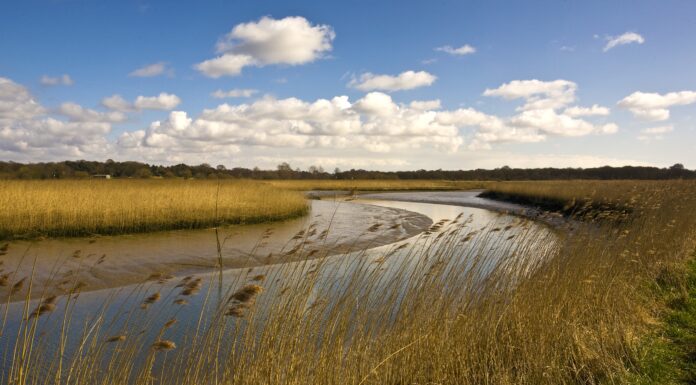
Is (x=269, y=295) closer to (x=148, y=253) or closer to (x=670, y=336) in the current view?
(x=670, y=336)

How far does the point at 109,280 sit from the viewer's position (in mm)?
8641

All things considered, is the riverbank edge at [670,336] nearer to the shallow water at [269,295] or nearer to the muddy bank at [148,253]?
the shallow water at [269,295]

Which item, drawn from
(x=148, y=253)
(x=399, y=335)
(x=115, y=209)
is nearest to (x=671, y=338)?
(x=399, y=335)

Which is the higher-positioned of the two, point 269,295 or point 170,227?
point 269,295

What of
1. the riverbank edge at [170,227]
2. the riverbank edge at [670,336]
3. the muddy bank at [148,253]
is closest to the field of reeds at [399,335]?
the riverbank edge at [670,336]

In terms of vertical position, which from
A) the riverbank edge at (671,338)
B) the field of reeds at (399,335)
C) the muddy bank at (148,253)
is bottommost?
the muddy bank at (148,253)

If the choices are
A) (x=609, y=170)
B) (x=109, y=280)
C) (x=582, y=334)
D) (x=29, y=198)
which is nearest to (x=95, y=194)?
(x=29, y=198)

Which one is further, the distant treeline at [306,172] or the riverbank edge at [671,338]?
the distant treeline at [306,172]

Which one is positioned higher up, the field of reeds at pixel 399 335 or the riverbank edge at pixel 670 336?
the field of reeds at pixel 399 335

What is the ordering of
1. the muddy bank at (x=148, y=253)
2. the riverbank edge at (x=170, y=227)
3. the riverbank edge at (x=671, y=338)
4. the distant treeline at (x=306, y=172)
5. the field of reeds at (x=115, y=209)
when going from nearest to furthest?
1. the riverbank edge at (x=671, y=338)
2. the muddy bank at (x=148, y=253)
3. the riverbank edge at (x=170, y=227)
4. the field of reeds at (x=115, y=209)
5. the distant treeline at (x=306, y=172)

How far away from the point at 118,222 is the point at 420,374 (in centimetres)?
1237

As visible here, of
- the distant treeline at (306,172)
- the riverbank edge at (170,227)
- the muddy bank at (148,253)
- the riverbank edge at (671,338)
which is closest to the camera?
the riverbank edge at (671,338)

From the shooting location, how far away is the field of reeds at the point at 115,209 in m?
12.6

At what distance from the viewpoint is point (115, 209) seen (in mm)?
14156
